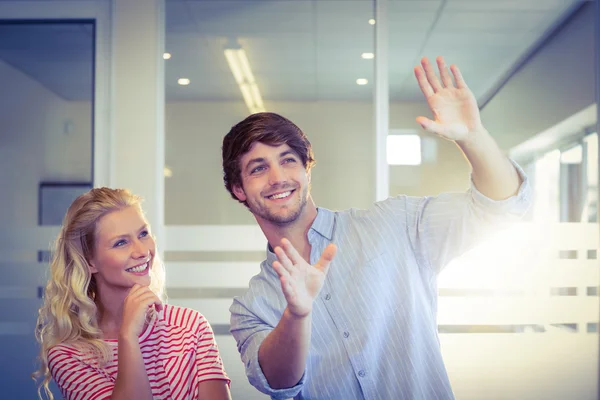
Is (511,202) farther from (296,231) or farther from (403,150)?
(403,150)

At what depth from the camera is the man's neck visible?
170cm

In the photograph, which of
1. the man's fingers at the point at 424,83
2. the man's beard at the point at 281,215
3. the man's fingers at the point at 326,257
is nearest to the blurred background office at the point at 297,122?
the man's beard at the point at 281,215

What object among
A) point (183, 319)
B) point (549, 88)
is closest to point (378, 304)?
point (183, 319)

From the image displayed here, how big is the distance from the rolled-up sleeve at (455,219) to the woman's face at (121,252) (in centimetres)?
76

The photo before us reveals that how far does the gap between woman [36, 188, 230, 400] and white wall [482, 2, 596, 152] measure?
2.19 meters

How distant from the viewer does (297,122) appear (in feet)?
11.5

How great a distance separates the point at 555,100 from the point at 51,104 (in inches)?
108

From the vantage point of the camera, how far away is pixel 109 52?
3510 mm

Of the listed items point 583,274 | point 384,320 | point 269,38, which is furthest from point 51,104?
point 583,274

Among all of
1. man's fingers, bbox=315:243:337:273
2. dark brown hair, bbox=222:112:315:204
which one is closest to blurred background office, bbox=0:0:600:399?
dark brown hair, bbox=222:112:315:204

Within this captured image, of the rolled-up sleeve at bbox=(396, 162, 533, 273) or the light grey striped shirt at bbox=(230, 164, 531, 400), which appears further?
the light grey striped shirt at bbox=(230, 164, 531, 400)

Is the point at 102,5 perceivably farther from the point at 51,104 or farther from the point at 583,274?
the point at 583,274

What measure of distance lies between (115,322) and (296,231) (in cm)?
61

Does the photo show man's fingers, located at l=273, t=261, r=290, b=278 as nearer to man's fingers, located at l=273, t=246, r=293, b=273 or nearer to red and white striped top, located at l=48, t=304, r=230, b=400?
man's fingers, located at l=273, t=246, r=293, b=273
